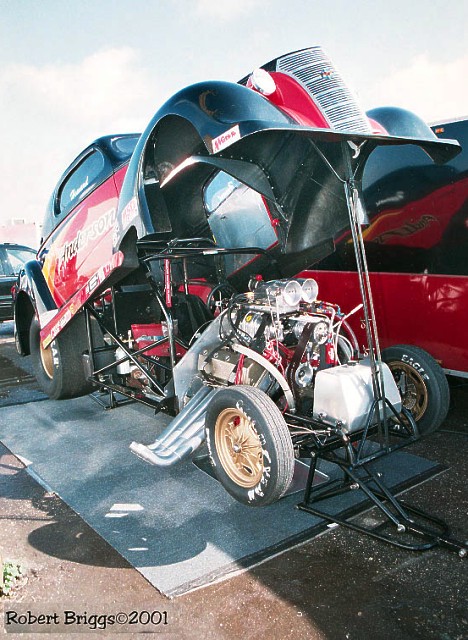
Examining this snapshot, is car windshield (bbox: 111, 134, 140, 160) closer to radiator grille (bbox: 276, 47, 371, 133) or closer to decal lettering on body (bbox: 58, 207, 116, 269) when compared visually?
decal lettering on body (bbox: 58, 207, 116, 269)

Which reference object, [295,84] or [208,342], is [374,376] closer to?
[208,342]

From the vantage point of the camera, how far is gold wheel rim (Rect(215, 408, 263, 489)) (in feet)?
11.3

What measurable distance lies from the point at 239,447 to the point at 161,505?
68 centimetres

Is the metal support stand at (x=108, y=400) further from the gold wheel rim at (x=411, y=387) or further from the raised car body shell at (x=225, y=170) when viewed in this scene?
the gold wheel rim at (x=411, y=387)

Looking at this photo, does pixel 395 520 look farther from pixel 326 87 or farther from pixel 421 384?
pixel 326 87

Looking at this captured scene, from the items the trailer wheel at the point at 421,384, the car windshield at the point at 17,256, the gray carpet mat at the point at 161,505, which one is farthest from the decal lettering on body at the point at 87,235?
the car windshield at the point at 17,256

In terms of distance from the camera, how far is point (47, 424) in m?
5.40

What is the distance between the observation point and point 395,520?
310cm

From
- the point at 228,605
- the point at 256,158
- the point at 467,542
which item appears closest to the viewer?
the point at 228,605

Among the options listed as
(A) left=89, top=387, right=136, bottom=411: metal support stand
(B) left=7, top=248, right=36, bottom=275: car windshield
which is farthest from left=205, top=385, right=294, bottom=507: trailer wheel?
(B) left=7, top=248, right=36, bottom=275: car windshield

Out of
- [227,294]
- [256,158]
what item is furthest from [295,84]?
[227,294]

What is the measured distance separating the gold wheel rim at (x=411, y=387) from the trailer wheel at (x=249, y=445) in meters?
1.47

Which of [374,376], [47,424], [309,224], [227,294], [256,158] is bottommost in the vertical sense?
[47,424]

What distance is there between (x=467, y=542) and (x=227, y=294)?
8.58 ft
